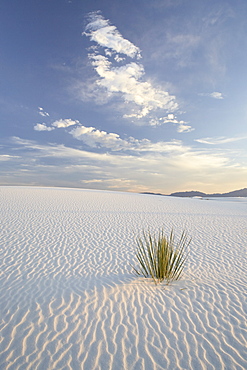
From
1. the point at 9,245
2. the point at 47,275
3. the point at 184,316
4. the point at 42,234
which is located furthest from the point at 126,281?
the point at 42,234

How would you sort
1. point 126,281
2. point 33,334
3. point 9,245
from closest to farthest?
point 33,334
point 126,281
point 9,245

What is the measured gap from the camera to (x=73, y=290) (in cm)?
498

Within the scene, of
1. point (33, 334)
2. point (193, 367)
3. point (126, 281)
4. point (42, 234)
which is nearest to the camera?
point (193, 367)

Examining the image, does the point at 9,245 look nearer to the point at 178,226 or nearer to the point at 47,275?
the point at 47,275

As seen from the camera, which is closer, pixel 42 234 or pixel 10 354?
pixel 10 354

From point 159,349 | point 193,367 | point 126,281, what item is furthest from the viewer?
point 126,281

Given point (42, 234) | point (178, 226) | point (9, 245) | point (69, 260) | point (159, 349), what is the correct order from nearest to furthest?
point (159, 349), point (69, 260), point (9, 245), point (42, 234), point (178, 226)

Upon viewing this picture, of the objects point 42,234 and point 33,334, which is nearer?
point 33,334

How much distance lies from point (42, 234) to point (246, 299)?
8.45 metres

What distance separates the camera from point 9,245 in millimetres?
8203

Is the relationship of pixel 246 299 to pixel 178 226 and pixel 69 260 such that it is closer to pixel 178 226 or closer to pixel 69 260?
pixel 69 260

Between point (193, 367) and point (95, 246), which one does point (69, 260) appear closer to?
point (95, 246)

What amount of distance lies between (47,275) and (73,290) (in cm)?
125

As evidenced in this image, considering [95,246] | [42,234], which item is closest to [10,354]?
[95,246]
